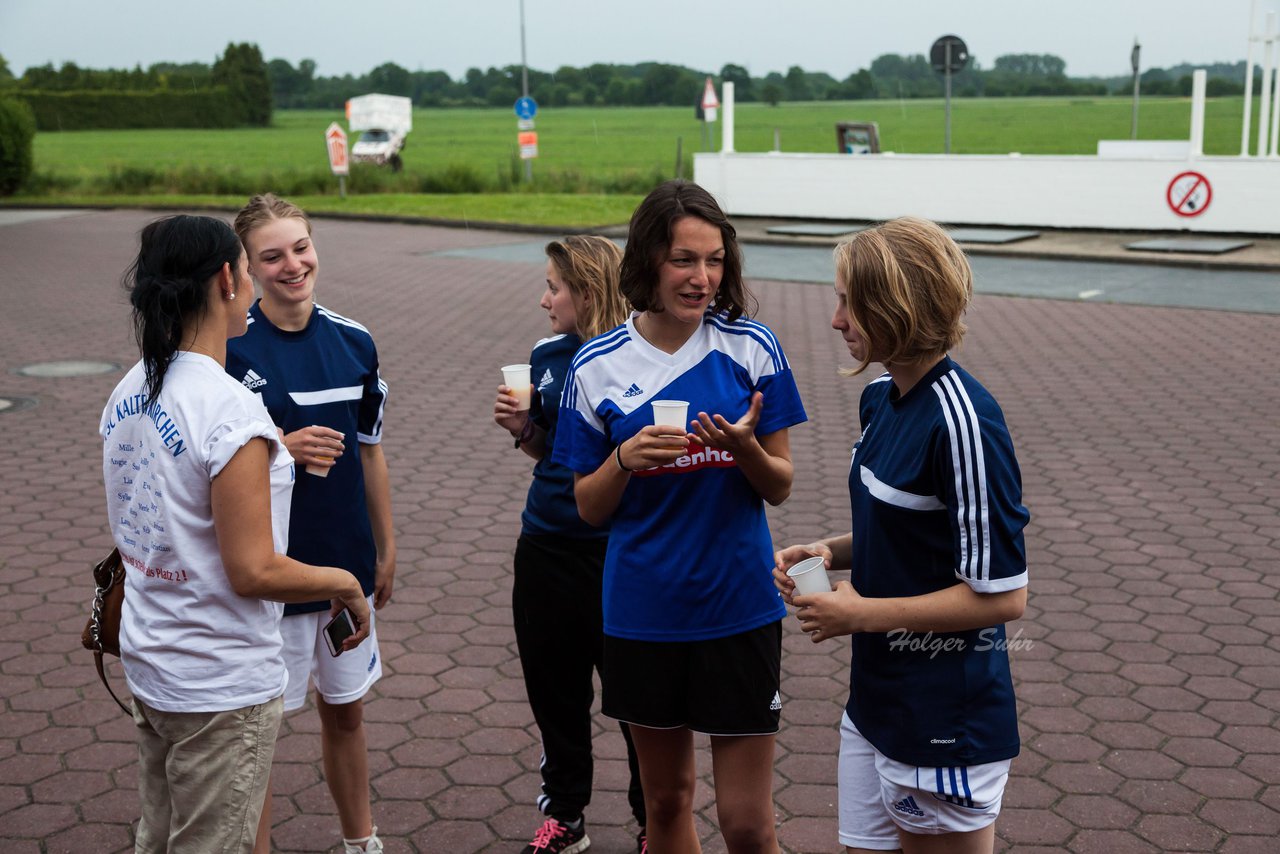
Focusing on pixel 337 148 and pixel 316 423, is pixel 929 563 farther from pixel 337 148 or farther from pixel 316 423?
pixel 337 148

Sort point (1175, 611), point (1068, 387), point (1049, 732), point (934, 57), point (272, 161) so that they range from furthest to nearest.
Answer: point (272, 161), point (934, 57), point (1068, 387), point (1175, 611), point (1049, 732)

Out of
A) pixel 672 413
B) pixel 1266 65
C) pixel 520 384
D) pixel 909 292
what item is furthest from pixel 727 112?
pixel 909 292

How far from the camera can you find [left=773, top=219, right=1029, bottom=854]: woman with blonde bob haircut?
7.86 ft

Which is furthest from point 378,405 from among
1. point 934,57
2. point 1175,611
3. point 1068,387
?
point 934,57

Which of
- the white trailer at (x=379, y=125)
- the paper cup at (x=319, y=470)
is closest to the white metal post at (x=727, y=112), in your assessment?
the paper cup at (x=319, y=470)

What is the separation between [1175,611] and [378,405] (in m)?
3.88

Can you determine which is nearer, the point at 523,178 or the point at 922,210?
the point at 922,210

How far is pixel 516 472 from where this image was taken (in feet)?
27.3

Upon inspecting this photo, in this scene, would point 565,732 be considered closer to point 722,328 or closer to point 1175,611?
point 722,328

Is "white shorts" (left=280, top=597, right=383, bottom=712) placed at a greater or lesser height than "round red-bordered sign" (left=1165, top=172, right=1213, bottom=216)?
lesser

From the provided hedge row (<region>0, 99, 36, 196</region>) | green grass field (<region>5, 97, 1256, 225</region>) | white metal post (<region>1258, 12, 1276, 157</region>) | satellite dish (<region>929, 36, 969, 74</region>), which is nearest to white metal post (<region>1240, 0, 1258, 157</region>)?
white metal post (<region>1258, 12, 1276, 157</region>)

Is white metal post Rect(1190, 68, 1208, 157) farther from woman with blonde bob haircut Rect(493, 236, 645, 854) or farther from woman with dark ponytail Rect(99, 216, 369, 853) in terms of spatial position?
woman with dark ponytail Rect(99, 216, 369, 853)

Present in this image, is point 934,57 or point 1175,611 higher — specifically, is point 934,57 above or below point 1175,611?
above

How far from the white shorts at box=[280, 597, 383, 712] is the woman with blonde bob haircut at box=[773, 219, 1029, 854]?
145 cm
